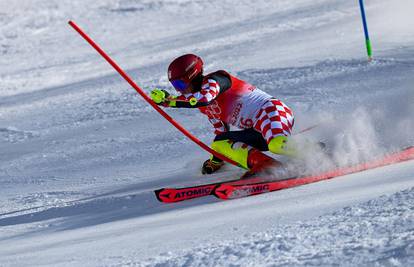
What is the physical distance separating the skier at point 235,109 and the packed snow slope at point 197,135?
1.14 ft

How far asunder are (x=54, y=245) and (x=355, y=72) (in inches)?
230

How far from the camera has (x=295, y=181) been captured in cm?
524

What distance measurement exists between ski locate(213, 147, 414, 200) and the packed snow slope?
0.11 m

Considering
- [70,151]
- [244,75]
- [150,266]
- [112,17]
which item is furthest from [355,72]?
[112,17]

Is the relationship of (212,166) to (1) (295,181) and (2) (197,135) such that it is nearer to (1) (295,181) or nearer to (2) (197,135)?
(1) (295,181)

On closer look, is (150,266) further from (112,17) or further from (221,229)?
(112,17)

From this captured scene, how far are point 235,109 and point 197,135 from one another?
7.11ft

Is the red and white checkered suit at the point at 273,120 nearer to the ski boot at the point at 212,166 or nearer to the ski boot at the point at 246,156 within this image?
the ski boot at the point at 246,156

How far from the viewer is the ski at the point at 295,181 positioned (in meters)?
5.23

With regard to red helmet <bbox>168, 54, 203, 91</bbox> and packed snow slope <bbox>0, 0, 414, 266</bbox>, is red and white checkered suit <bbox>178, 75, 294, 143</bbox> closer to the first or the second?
red helmet <bbox>168, 54, 203, 91</bbox>

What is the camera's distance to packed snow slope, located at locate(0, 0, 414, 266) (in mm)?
3768

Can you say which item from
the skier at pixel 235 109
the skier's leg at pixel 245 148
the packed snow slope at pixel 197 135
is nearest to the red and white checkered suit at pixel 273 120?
the skier at pixel 235 109

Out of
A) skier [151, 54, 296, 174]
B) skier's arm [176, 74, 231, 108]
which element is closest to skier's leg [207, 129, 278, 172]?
skier [151, 54, 296, 174]

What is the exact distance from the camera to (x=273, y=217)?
4.20 metres
